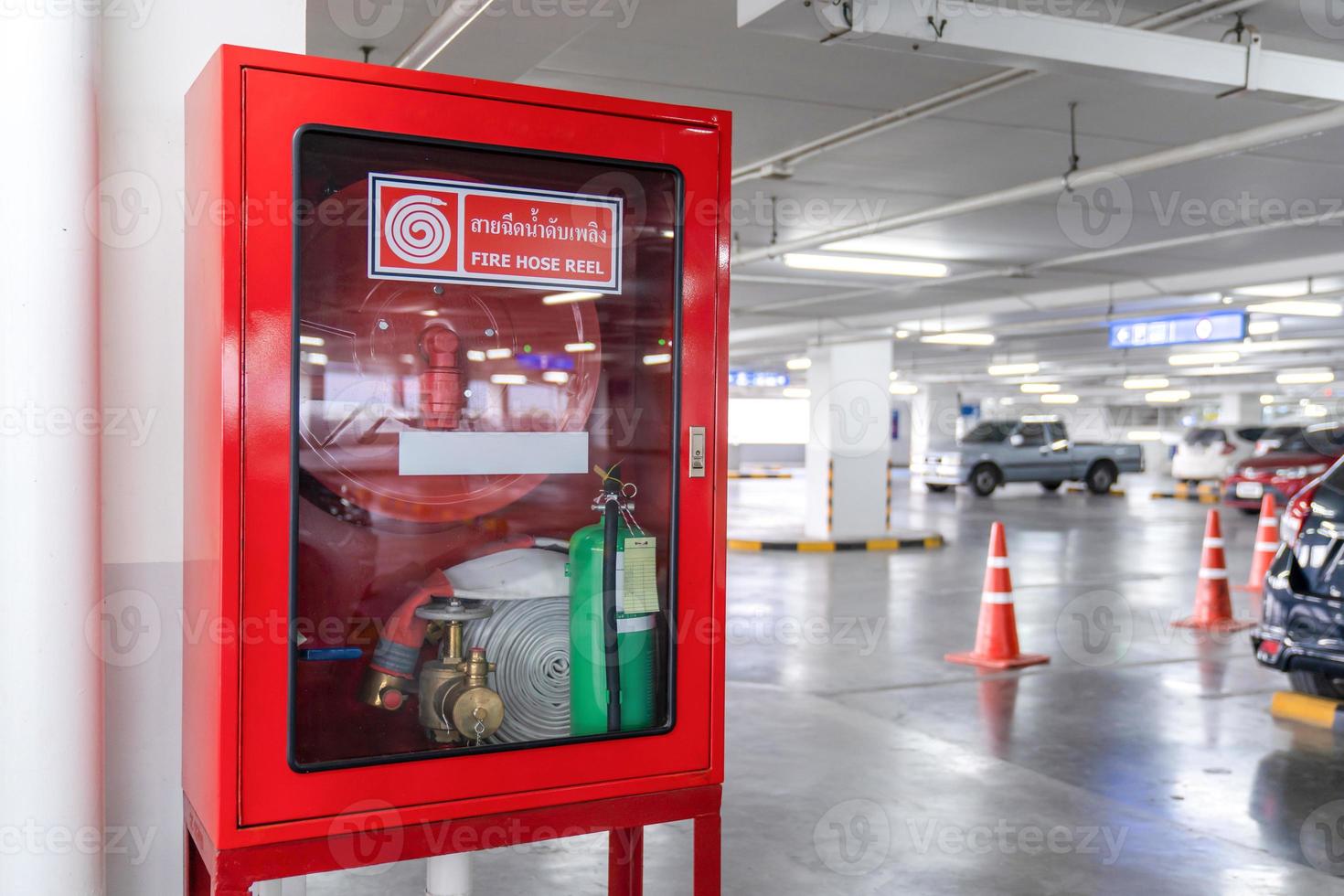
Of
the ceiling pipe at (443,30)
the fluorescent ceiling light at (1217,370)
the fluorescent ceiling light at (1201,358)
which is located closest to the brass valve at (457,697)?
the ceiling pipe at (443,30)

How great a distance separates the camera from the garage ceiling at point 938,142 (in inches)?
184

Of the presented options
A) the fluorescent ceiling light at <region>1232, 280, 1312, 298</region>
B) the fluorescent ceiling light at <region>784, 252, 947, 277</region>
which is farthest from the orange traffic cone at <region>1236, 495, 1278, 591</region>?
the fluorescent ceiling light at <region>784, 252, 947, 277</region>

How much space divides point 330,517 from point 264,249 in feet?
1.77

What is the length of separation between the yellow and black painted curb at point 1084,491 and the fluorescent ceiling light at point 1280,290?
13.6 m

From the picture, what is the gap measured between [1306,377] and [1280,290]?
18278 mm

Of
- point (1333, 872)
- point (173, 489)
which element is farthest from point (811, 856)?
point (173, 489)

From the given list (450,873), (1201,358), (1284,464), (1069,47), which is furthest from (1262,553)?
(1201,358)

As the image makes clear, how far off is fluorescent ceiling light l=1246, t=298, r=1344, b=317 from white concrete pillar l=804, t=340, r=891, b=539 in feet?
14.1

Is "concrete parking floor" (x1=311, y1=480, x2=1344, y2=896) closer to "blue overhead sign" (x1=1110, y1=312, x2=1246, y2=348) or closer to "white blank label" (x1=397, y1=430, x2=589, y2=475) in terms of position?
"white blank label" (x1=397, y1=430, x2=589, y2=475)

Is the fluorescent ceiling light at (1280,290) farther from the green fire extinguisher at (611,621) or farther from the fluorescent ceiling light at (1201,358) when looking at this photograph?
the green fire extinguisher at (611,621)

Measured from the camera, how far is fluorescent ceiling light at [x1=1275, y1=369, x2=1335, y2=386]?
88.0ft

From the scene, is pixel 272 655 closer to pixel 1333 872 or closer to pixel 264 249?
pixel 264 249

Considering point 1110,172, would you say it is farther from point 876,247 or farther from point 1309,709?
point 876,247

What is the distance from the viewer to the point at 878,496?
14.9 metres
